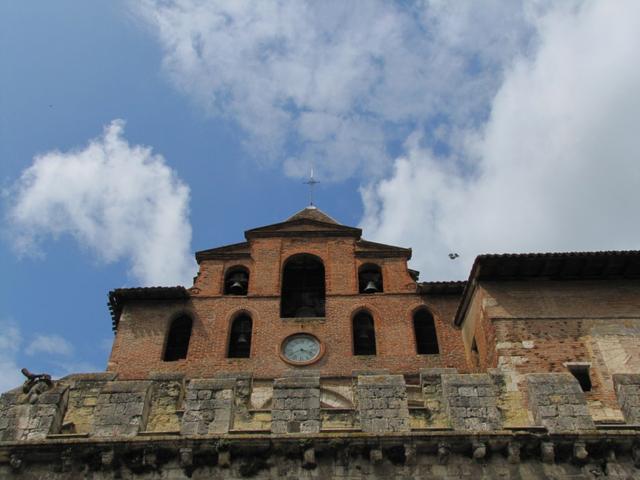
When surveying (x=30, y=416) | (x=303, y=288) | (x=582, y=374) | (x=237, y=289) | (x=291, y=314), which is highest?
(x=303, y=288)

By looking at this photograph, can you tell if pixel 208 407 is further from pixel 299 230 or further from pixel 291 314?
pixel 299 230

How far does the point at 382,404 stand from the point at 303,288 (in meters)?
10.6

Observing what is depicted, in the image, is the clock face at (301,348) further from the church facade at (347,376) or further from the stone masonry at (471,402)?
the stone masonry at (471,402)

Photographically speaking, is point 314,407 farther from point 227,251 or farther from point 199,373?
point 227,251

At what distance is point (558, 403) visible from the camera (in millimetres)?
10500

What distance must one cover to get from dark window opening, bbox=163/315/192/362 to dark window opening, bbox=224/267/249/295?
1.53m

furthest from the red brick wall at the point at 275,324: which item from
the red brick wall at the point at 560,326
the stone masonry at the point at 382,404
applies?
the stone masonry at the point at 382,404

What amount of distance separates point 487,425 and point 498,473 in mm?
712

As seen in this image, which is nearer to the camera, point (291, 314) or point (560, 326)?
point (560, 326)

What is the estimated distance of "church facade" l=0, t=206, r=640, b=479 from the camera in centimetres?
989

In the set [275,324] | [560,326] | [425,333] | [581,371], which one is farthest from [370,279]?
[581,371]

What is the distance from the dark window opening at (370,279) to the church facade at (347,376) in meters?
0.06

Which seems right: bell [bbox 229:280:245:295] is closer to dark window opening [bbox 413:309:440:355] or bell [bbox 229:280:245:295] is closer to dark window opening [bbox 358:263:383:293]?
dark window opening [bbox 358:263:383:293]

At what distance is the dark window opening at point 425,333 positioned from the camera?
18.6m
